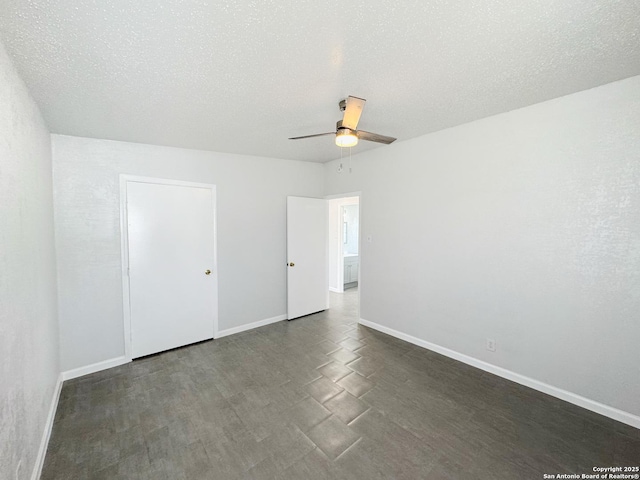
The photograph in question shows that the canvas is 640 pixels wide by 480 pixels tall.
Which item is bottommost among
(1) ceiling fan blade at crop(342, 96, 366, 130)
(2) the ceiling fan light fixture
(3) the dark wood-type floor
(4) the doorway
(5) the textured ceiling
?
(3) the dark wood-type floor

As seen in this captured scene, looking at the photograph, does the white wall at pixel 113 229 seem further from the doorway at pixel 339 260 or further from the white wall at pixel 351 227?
the white wall at pixel 351 227

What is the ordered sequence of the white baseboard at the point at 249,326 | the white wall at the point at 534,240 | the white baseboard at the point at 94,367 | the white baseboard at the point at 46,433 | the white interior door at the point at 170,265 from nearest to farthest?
the white baseboard at the point at 46,433
the white wall at the point at 534,240
the white baseboard at the point at 94,367
the white interior door at the point at 170,265
the white baseboard at the point at 249,326

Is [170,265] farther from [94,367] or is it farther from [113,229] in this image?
[94,367]

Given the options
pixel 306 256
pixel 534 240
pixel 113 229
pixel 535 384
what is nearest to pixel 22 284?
pixel 113 229

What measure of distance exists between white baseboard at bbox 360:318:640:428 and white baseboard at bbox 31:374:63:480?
3333 mm

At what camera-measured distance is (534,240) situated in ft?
7.73

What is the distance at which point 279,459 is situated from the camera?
171 centimetres

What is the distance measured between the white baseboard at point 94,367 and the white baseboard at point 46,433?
14cm

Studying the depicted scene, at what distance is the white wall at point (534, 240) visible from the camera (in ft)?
6.48

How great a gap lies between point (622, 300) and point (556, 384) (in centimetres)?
88

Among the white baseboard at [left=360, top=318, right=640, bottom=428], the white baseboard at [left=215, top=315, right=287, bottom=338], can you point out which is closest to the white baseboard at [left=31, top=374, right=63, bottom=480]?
the white baseboard at [left=215, top=315, right=287, bottom=338]

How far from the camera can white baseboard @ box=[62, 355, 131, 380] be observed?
268 centimetres

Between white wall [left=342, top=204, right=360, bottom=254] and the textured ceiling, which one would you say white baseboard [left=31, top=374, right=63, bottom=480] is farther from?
white wall [left=342, top=204, right=360, bottom=254]

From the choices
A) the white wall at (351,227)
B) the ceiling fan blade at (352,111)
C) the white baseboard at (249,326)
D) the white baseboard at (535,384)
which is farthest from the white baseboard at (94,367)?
the white wall at (351,227)
